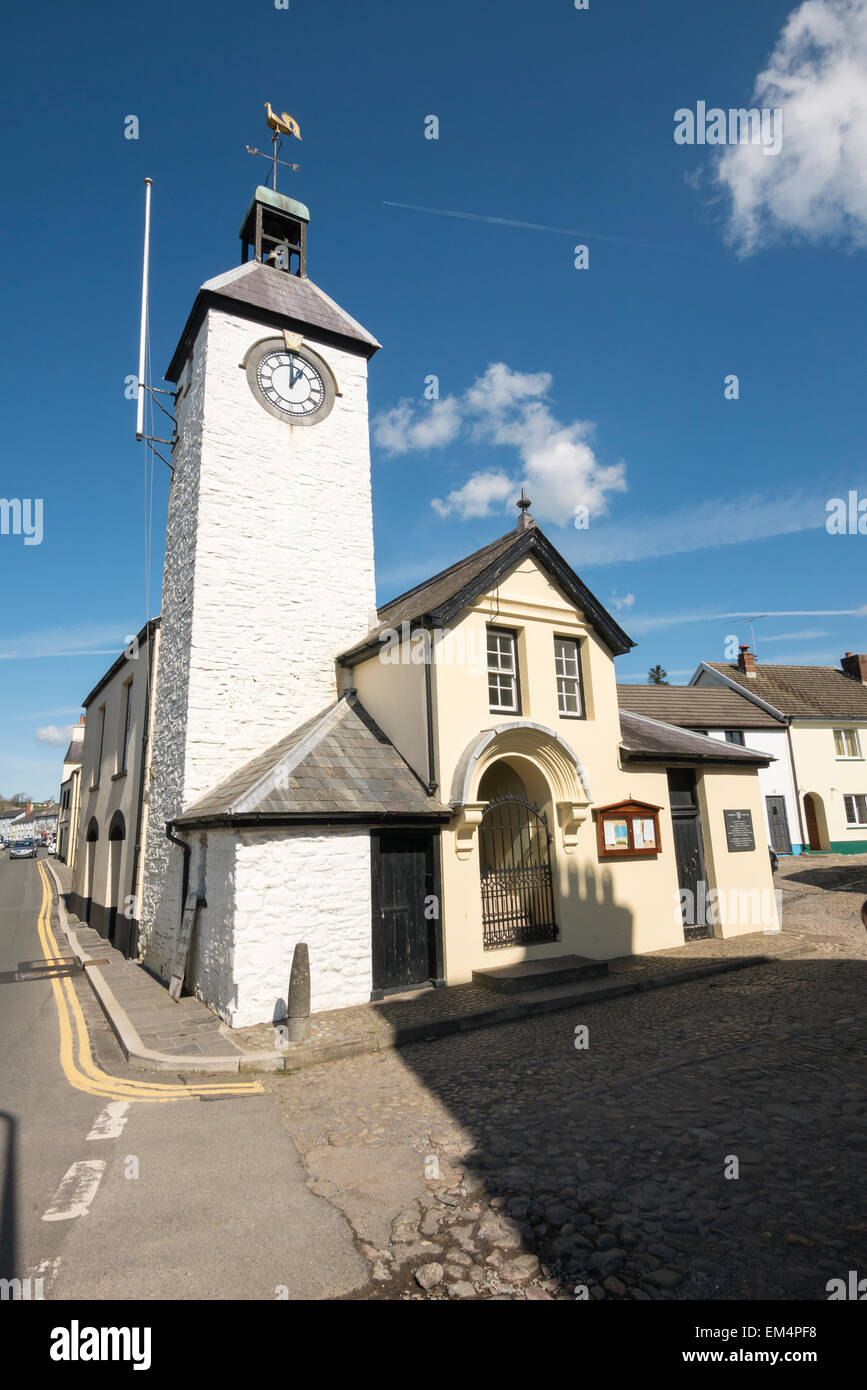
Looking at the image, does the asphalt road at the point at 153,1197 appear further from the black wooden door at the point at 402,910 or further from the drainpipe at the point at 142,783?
the drainpipe at the point at 142,783

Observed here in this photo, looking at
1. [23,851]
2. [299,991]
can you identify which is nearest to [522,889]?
[299,991]

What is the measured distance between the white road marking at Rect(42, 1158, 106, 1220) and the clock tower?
6.70m

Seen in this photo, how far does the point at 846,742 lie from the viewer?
32.3m

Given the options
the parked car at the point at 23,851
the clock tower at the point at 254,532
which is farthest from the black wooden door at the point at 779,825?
the parked car at the point at 23,851

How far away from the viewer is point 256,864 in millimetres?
9094

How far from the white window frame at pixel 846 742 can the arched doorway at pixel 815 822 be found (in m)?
2.18

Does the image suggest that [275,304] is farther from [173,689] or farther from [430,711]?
[430,711]

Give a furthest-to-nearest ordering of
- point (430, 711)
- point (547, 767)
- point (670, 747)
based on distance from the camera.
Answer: point (670, 747) → point (547, 767) → point (430, 711)

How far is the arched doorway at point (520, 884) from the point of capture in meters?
11.7

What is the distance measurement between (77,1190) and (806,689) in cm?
3612

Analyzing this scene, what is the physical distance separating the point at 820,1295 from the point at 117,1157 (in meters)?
5.02

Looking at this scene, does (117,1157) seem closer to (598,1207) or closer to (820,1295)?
(598,1207)

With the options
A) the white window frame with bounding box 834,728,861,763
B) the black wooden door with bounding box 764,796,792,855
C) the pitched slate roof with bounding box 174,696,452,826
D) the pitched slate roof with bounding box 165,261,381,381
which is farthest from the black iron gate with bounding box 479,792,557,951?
the white window frame with bounding box 834,728,861,763

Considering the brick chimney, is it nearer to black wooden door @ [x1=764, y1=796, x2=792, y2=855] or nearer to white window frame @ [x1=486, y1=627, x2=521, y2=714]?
black wooden door @ [x1=764, y1=796, x2=792, y2=855]
